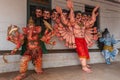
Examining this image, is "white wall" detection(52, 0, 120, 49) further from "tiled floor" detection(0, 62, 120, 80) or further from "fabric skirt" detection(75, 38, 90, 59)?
"tiled floor" detection(0, 62, 120, 80)

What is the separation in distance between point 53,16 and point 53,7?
1.80 feet

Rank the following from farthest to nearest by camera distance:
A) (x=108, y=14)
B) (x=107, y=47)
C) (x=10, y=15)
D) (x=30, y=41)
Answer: (x=108, y=14) → (x=107, y=47) → (x=10, y=15) → (x=30, y=41)

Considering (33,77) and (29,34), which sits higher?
(29,34)


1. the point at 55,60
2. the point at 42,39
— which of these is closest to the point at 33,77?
the point at 42,39

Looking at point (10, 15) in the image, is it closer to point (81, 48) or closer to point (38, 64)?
point (38, 64)

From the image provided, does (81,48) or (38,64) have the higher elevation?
(81,48)

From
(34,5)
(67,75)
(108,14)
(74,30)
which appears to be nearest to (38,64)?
(67,75)

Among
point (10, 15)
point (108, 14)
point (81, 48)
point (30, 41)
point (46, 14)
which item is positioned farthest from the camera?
point (108, 14)

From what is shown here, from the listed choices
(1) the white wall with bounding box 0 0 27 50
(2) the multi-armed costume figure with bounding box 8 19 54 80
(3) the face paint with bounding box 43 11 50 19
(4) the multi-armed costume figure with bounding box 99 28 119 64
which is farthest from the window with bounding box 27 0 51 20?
(4) the multi-armed costume figure with bounding box 99 28 119 64

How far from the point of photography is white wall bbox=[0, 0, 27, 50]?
419 centimetres

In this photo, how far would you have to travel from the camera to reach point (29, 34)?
3932 mm

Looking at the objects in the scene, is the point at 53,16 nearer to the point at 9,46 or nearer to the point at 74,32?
the point at 74,32

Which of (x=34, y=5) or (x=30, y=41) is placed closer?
(x=30, y=41)

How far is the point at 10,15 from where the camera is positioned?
432cm
